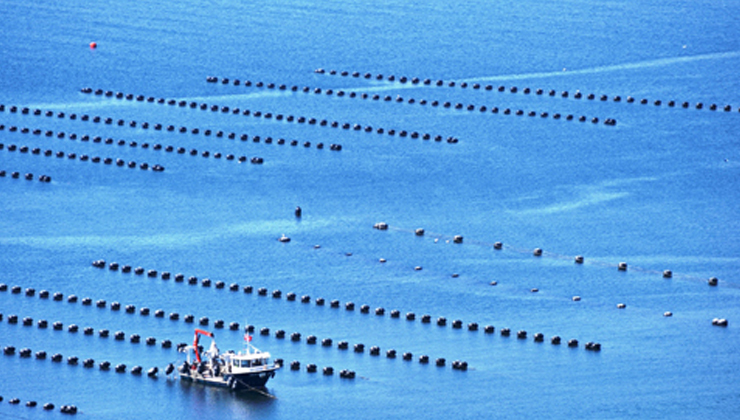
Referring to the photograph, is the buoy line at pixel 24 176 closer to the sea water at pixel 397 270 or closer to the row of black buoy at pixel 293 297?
the sea water at pixel 397 270

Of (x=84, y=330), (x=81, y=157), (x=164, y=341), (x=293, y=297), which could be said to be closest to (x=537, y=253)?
(x=293, y=297)

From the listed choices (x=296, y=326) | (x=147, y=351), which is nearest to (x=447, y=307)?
(x=296, y=326)

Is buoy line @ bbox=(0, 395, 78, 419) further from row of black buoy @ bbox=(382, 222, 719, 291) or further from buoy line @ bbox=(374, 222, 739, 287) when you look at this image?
buoy line @ bbox=(374, 222, 739, 287)

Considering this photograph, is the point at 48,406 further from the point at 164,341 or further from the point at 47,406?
the point at 164,341

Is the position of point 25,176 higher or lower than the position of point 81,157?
Answer: lower

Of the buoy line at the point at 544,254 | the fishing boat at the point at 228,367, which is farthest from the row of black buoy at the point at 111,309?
the buoy line at the point at 544,254

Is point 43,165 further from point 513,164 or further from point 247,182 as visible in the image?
point 513,164

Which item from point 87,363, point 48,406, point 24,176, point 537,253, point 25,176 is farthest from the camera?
point 24,176
